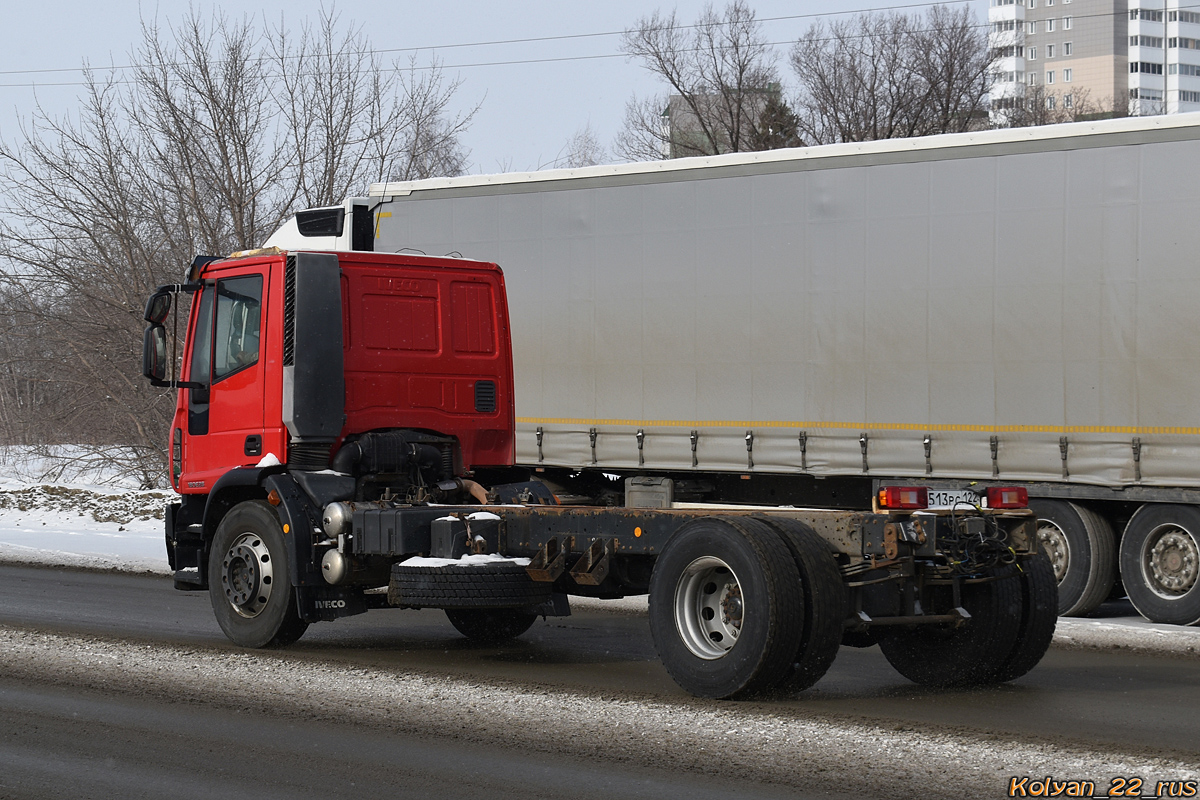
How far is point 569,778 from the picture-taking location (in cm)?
611

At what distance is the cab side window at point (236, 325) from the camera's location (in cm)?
1022

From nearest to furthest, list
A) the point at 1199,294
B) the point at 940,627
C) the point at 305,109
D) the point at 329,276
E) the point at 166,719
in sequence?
the point at 166,719 → the point at 940,627 → the point at 329,276 → the point at 1199,294 → the point at 305,109

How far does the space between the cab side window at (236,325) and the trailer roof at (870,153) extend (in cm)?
541

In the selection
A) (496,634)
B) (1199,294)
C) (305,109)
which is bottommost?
(496,634)

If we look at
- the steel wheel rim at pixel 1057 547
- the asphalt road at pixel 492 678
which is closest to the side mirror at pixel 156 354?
the asphalt road at pixel 492 678

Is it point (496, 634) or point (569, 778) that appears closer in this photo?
point (569, 778)

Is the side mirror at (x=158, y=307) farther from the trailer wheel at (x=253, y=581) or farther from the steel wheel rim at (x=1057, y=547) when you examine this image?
the steel wheel rim at (x=1057, y=547)

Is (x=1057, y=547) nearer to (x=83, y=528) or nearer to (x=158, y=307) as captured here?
(x=158, y=307)

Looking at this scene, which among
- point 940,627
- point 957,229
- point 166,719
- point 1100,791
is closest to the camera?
point 1100,791

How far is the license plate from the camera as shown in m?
7.88

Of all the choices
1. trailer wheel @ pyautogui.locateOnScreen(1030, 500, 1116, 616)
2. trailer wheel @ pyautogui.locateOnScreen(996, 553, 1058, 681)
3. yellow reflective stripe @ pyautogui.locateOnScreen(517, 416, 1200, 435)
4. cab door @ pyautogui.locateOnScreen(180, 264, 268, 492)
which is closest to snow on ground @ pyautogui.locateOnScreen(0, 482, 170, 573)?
yellow reflective stripe @ pyautogui.locateOnScreen(517, 416, 1200, 435)

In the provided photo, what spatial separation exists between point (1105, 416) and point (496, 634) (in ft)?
17.9

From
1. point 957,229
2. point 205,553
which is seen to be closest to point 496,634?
point 205,553

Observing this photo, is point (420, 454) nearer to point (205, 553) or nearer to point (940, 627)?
point (205, 553)
